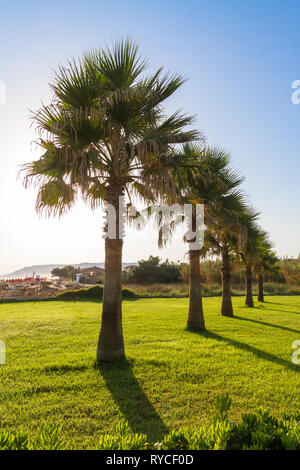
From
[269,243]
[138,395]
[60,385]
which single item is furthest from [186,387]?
[269,243]

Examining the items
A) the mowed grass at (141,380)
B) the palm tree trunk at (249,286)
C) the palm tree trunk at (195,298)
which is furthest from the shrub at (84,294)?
the palm tree trunk at (195,298)

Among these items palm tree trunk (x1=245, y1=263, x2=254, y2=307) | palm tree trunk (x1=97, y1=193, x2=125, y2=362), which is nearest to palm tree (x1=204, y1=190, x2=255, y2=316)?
palm tree trunk (x1=97, y1=193, x2=125, y2=362)

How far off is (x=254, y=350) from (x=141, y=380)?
3.94m

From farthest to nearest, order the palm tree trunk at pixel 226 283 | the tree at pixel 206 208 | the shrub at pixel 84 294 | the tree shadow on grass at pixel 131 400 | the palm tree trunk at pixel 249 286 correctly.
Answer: the shrub at pixel 84 294 → the palm tree trunk at pixel 249 286 → the palm tree trunk at pixel 226 283 → the tree at pixel 206 208 → the tree shadow on grass at pixel 131 400

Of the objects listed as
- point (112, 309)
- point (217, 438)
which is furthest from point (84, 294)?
point (217, 438)

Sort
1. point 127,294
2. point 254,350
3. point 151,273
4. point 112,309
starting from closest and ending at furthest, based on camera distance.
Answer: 1. point 112,309
2. point 254,350
3. point 127,294
4. point 151,273

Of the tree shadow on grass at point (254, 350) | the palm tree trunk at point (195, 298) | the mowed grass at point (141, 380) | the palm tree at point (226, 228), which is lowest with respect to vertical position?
the tree shadow on grass at point (254, 350)

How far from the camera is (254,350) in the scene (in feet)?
25.7

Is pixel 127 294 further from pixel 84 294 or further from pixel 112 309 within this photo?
pixel 112 309

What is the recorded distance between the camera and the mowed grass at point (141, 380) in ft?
13.0

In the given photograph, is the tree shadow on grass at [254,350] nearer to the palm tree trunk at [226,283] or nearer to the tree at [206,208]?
the tree at [206,208]

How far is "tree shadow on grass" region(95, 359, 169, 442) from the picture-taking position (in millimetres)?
3738

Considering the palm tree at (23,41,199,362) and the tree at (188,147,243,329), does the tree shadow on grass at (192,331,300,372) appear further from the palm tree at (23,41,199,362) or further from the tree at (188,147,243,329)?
the palm tree at (23,41,199,362)

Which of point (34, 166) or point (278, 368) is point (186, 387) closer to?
point (278, 368)
